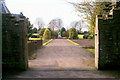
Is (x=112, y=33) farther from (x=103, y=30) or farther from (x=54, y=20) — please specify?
(x=54, y=20)

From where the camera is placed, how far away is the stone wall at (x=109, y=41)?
7809 mm

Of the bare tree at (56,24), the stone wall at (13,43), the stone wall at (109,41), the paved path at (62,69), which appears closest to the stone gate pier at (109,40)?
the stone wall at (109,41)

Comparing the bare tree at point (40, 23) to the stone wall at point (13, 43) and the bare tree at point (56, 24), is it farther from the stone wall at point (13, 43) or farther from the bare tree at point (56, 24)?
the stone wall at point (13, 43)

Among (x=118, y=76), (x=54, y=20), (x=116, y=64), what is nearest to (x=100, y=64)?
(x=116, y=64)

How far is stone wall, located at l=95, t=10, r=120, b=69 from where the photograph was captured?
25.6ft

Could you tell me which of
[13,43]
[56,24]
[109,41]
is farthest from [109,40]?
[56,24]

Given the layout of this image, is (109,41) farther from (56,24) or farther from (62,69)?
(56,24)

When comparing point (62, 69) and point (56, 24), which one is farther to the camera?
point (56, 24)

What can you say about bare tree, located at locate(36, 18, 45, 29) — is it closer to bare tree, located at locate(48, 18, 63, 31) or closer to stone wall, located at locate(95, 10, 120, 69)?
bare tree, located at locate(48, 18, 63, 31)

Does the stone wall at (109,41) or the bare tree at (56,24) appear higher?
the bare tree at (56,24)

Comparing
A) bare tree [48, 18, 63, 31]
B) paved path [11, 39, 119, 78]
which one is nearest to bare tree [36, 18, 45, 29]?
bare tree [48, 18, 63, 31]

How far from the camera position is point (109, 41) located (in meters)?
7.85

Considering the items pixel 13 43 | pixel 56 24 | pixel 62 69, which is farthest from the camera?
pixel 56 24

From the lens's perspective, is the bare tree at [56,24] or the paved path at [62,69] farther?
the bare tree at [56,24]
